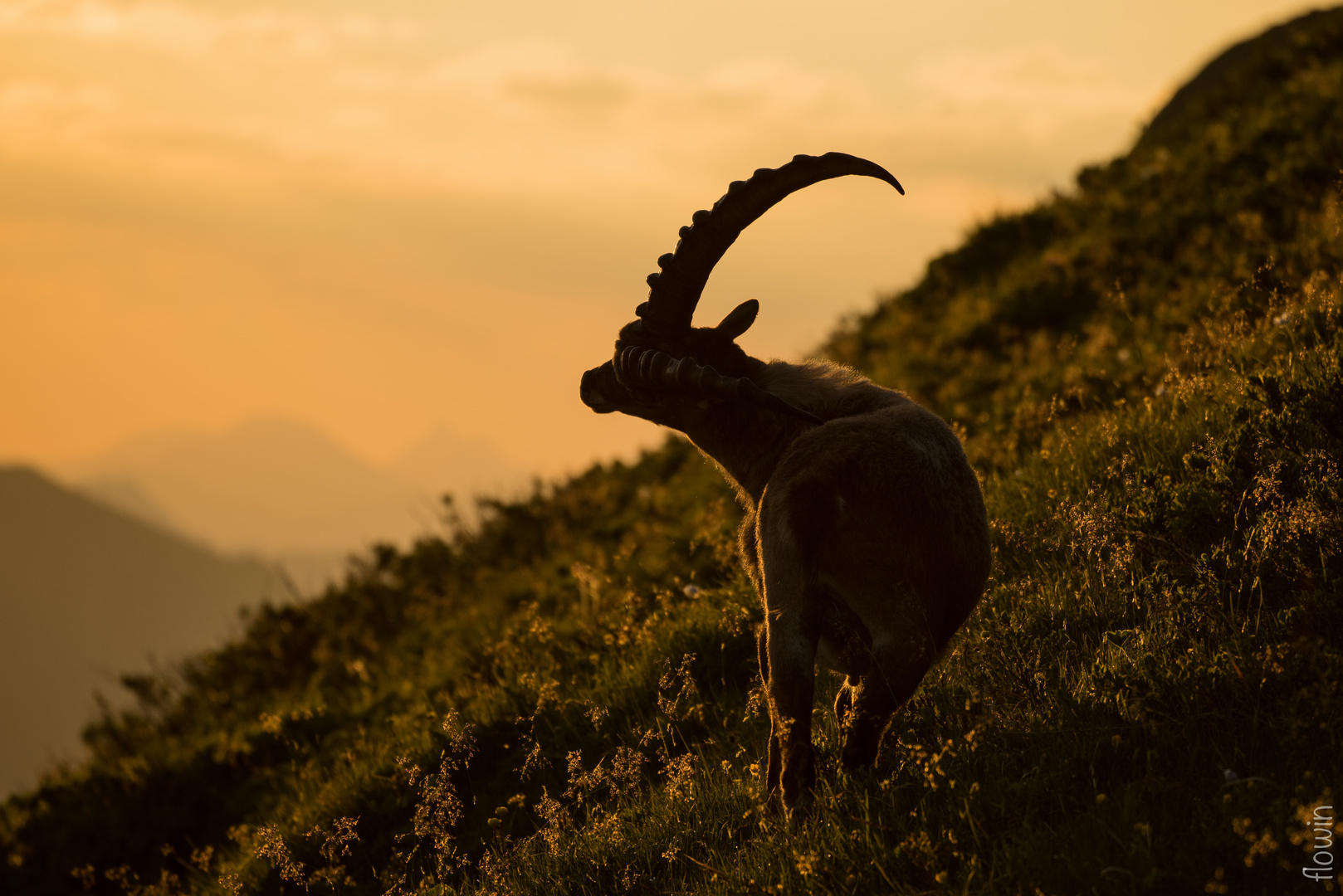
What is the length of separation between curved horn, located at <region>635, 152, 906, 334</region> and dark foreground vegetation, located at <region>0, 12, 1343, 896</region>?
2.24m

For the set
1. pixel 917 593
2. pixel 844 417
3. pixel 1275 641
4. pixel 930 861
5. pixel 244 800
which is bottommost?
pixel 244 800

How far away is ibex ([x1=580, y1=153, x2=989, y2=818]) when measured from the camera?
16.4 feet

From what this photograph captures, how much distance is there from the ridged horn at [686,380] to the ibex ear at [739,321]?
1.07ft

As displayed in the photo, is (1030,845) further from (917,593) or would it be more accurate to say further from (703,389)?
(703,389)

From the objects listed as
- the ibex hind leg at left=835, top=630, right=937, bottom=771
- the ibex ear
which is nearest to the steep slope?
the ibex ear

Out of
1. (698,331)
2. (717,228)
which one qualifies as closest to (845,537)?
(698,331)

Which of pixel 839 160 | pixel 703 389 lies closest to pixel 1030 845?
pixel 703 389

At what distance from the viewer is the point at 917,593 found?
507cm

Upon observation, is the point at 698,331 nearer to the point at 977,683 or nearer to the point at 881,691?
the point at 881,691

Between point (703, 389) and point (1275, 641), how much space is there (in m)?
3.07

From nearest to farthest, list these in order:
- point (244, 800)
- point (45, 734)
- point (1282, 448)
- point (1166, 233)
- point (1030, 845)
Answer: point (1030, 845) < point (1282, 448) < point (244, 800) < point (1166, 233) < point (45, 734)

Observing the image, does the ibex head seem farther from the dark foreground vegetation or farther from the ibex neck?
the dark foreground vegetation

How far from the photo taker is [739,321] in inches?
251

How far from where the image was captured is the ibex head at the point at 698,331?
5.64 meters
